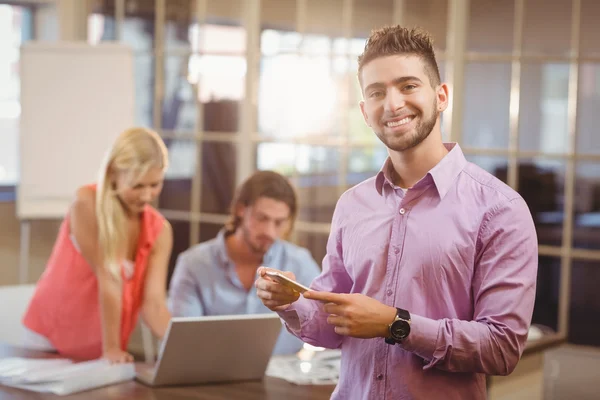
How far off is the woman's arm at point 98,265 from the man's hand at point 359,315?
4.97 ft

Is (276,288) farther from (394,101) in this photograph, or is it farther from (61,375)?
(61,375)

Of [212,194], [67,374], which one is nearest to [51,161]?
[212,194]

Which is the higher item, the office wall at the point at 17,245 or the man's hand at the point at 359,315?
the man's hand at the point at 359,315

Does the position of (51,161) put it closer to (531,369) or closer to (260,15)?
(260,15)

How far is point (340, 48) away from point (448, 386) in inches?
147

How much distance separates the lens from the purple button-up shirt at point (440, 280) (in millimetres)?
1568

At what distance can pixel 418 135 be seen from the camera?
1669 mm

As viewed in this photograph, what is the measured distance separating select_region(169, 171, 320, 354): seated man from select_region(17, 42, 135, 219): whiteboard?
2441 millimetres

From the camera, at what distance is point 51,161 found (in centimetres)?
562

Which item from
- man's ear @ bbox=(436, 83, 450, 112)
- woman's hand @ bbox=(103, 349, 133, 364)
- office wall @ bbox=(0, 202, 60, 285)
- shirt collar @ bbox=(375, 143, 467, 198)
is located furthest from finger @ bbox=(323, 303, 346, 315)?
office wall @ bbox=(0, 202, 60, 285)

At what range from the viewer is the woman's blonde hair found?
118 inches

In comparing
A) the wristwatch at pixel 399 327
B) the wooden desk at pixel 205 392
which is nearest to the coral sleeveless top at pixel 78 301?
the wooden desk at pixel 205 392

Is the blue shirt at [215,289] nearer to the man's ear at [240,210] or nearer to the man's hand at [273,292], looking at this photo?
the man's ear at [240,210]

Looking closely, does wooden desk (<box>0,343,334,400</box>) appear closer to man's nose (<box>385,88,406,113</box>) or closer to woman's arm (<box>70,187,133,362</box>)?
woman's arm (<box>70,187,133,362</box>)
